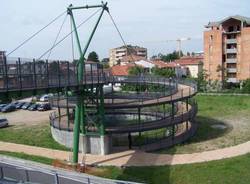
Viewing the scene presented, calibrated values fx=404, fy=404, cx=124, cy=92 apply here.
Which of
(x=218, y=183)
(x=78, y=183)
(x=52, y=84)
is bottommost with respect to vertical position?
(x=218, y=183)

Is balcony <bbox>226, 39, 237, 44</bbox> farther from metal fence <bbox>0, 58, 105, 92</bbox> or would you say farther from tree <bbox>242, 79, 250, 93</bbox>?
metal fence <bbox>0, 58, 105, 92</bbox>

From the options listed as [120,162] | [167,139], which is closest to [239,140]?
[167,139]

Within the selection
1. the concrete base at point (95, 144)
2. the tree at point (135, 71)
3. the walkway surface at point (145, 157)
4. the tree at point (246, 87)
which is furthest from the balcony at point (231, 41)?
the concrete base at point (95, 144)

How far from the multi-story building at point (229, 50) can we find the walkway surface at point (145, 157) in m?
53.4

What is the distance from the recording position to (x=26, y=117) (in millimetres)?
→ 58344

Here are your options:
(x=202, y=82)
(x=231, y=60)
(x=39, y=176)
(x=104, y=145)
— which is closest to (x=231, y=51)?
(x=231, y=60)

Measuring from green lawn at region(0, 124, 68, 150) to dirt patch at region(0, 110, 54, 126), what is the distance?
132 inches

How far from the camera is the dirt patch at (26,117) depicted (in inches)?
2087

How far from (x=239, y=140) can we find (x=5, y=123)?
2855cm

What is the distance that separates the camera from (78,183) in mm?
16547

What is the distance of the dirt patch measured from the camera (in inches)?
2087

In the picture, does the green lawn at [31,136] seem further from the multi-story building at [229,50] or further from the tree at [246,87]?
the multi-story building at [229,50]

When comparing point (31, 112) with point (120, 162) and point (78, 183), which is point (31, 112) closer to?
point (120, 162)

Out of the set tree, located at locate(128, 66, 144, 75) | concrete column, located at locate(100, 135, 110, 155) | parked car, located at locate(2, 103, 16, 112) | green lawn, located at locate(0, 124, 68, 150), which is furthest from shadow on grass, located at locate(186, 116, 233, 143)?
tree, located at locate(128, 66, 144, 75)
